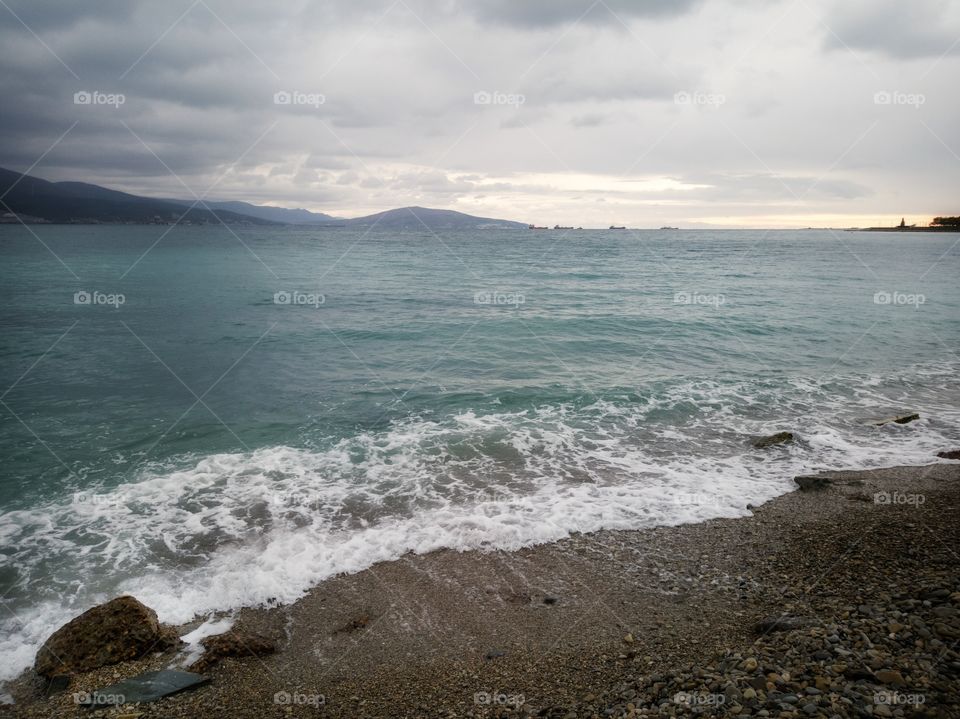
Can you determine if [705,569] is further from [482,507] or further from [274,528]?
[274,528]

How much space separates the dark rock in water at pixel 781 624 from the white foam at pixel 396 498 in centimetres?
313

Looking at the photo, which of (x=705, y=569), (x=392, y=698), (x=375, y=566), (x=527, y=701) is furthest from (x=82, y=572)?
(x=705, y=569)

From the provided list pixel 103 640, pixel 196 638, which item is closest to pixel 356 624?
pixel 196 638

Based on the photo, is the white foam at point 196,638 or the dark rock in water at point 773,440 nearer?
the white foam at point 196,638

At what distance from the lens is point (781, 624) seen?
5.99 meters

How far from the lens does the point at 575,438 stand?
523 inches

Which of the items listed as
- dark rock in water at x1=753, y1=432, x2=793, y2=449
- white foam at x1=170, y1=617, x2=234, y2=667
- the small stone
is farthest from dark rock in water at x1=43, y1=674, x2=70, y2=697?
dark rock in water at x1=753, y1=432, x2=793, y2=449

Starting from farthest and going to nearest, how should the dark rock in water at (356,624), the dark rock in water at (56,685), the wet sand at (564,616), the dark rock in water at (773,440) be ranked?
1. the dark rock in water at (773,440)
2. the dark rock in water at (356,624)
3. the dark rock in water at (56,685)
4. the wet sand at (564,616)

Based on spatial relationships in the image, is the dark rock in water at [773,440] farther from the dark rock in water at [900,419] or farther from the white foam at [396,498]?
the dark rock in water at [900,419]

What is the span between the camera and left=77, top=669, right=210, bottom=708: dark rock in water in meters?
5.54

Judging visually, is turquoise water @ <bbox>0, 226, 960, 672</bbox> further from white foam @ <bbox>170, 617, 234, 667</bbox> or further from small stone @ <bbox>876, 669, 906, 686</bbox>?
small stone @ <bbox>876, 669, 906, 686</bbox>

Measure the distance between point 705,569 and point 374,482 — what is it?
6.74 m

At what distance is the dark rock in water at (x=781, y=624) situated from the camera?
19.4 ft

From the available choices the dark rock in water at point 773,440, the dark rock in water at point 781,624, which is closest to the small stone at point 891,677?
the dark rock in water at point 781,624
